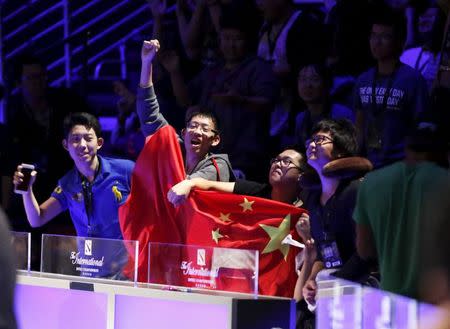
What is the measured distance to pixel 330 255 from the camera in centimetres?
579

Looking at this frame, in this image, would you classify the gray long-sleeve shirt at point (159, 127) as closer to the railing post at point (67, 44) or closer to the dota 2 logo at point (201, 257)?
the dota 2 logo at point (201, 257)

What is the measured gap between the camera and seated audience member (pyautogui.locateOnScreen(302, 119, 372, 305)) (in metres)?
5.84

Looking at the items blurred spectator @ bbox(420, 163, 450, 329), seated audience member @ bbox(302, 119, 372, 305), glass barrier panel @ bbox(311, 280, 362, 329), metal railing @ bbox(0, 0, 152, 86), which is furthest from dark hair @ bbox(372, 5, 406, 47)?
blurred spectator @ bbox(420, 163, 450, 329)

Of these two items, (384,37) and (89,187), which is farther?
(89,187)

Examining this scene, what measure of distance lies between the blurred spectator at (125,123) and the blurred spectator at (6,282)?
20.1 feet

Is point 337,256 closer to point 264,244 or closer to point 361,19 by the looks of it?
point 264,244

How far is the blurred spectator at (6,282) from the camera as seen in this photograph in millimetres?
2811

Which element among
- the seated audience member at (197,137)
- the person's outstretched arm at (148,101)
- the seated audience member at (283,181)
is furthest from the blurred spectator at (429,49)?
the person's outstretched arm at (148,101)

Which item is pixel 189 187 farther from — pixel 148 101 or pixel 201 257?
pixel 201 257

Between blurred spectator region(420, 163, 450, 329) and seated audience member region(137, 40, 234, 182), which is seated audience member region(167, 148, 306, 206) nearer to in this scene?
seated audience member region(137, 40, 234, 182)

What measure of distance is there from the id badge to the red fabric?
0.50 m

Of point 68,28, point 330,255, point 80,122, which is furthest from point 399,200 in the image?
point 68,28

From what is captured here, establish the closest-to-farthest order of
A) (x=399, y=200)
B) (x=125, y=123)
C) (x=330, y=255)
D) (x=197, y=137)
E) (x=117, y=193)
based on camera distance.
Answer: (x=399, y=200), (x=330, y=255), (x=197, y=137), (x=117, y=193), (x=125, y=123)

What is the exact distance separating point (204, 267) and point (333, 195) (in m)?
A: 0.87
